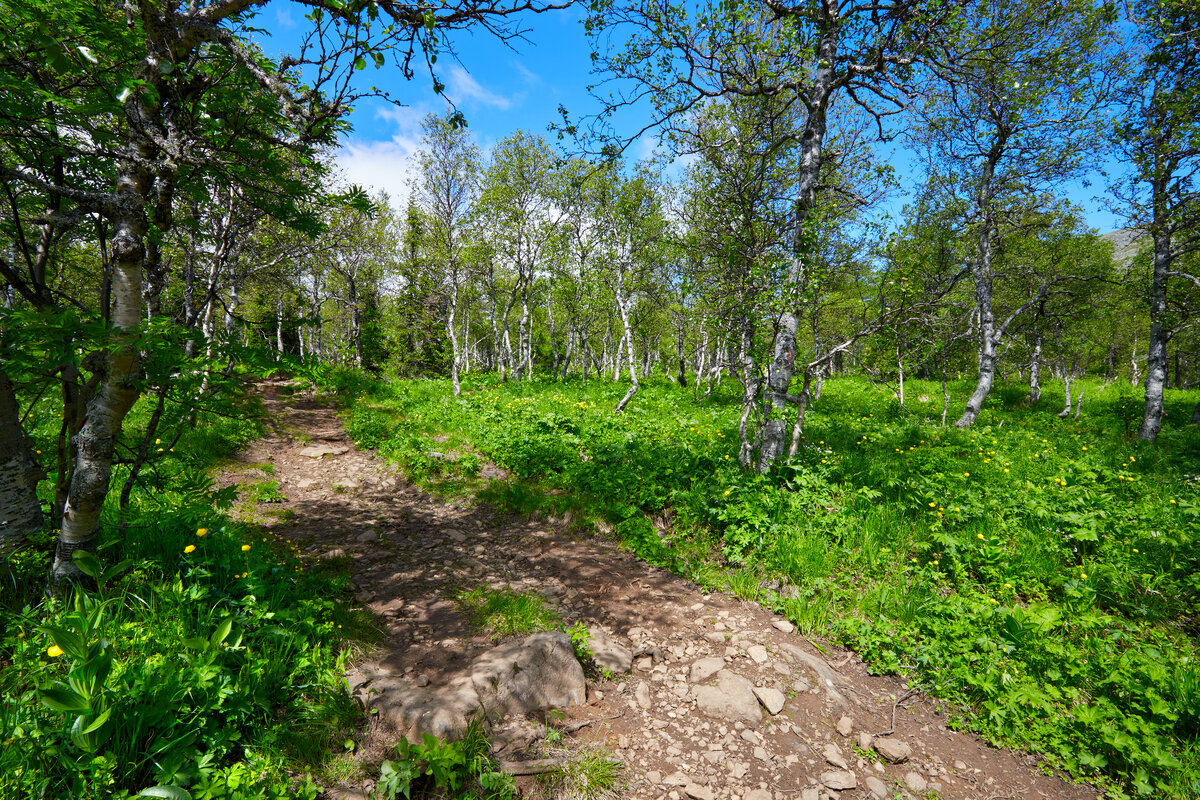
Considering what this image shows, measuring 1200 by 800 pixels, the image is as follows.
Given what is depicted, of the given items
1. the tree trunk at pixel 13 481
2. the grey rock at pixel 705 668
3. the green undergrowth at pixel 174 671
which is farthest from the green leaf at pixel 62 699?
the grey rock at pixel 705 668

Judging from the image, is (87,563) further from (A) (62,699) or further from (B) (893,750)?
(B) (893,750)

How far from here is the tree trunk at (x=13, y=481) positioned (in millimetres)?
3770

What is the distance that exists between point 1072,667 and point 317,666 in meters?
6.58

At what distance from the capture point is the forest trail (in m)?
3.28

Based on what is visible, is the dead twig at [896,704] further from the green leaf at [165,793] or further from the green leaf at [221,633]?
the green leaf at [221,633]

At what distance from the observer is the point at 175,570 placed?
4188mm

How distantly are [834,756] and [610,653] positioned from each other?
2.01 m

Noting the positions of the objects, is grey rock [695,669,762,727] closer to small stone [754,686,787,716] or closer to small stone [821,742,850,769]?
small stone [754,686,787,716]

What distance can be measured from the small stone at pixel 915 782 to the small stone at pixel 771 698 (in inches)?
35.8

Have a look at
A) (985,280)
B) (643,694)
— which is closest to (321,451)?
(643,694)

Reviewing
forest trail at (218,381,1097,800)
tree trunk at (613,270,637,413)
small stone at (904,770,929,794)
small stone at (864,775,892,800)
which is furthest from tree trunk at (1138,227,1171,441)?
small stone at (864,775,892,800)

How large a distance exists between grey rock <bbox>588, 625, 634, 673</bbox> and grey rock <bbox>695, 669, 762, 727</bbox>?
2.35ft

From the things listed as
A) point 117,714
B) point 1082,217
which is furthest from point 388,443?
point 1082,217

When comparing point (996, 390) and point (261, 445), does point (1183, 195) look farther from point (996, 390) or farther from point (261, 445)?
point (261, 445)
